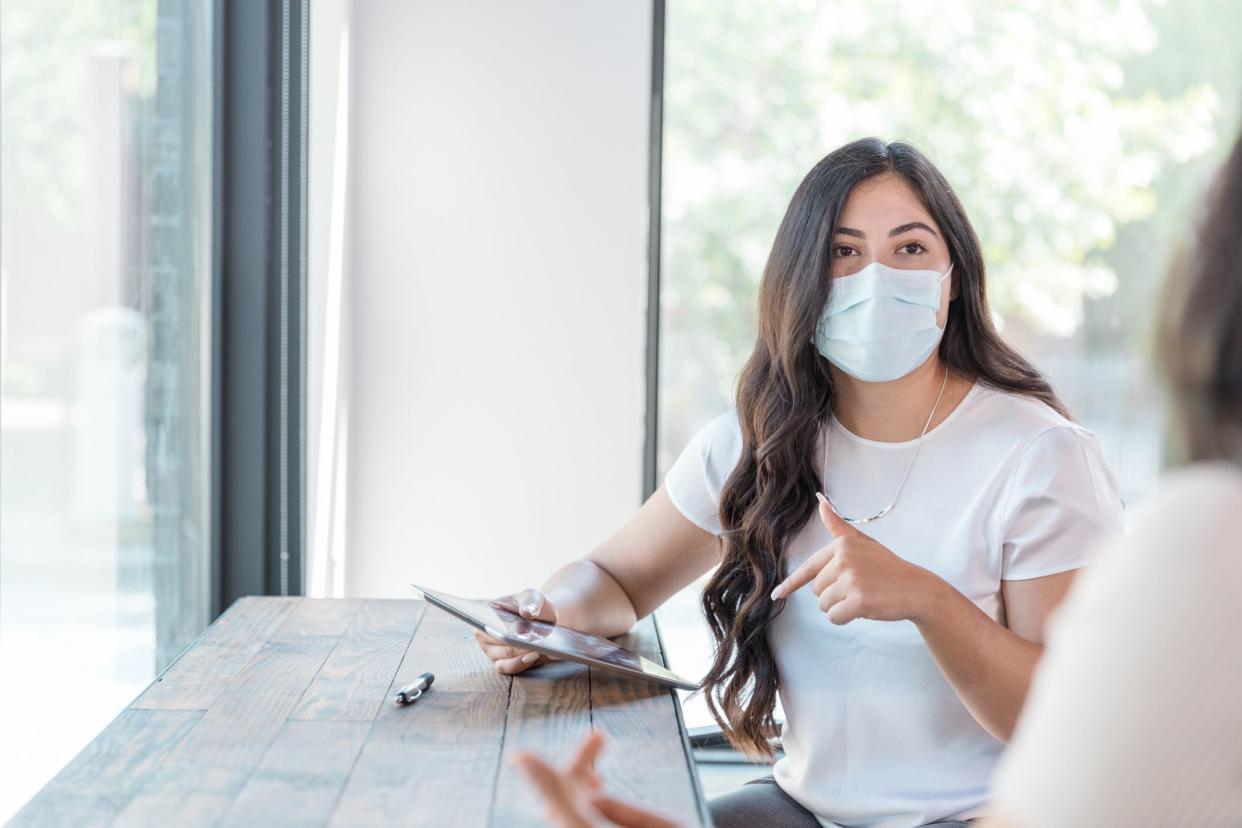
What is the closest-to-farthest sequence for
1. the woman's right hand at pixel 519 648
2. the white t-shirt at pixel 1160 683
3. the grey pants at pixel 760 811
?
the white t-shirt at pixel 1160 683
the woman's right hand at pixel 519 648
the grey pants at pixel 760 811

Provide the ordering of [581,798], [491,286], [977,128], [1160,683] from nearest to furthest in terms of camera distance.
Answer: [1160,683] → [581,798] → [491,286] → [977,128]

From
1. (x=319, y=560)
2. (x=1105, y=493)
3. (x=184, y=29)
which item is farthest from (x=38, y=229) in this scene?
(x=1105, y=493)

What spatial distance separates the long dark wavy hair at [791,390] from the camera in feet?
5.07

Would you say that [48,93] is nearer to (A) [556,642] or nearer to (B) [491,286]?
(A) [556,642]

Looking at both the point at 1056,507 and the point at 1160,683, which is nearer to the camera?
the point at 1160,683

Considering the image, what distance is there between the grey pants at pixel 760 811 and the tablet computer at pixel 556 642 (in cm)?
22

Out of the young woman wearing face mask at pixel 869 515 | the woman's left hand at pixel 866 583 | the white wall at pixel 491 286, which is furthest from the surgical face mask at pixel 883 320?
the white wall at pixel 491 286

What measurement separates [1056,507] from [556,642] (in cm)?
58

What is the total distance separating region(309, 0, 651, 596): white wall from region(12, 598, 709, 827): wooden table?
127 cm

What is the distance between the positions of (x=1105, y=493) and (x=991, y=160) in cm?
175

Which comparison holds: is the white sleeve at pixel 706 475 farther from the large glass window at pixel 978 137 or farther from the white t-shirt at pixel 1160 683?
the large glass window at pixel 978 137

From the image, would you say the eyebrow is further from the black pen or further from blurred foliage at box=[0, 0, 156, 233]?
blurred foliage at box=[0, 0, 156, 233]

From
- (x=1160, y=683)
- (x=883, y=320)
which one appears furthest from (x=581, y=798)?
(x=883, y=320)

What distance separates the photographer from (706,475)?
5.49ft
